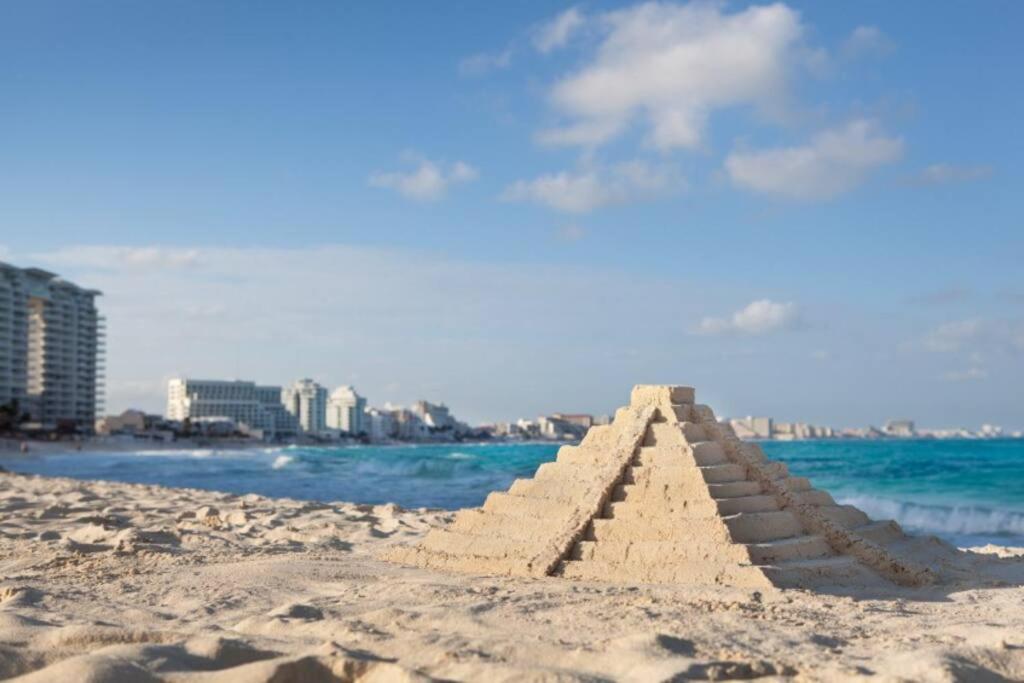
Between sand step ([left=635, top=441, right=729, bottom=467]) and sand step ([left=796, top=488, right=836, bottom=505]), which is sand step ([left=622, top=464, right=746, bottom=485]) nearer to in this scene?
sand step ([left=635, top=441, right=729, bottom=467])

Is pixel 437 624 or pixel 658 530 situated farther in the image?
pixel 658 530

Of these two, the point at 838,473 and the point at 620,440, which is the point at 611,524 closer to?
the point at 620,440

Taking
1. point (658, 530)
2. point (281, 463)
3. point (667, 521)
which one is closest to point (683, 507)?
point (667, 521)

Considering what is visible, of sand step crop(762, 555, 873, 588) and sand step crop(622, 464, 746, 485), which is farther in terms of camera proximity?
sand step crop(622, 464, 746, 485)

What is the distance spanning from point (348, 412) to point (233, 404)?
84.6ft

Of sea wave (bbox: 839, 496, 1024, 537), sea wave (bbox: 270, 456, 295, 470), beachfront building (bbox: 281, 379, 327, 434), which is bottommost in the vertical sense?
sea wave (bbox: 839, 496, 1024, 537)

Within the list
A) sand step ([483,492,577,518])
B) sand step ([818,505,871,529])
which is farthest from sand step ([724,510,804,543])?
sand step ([483,492,577,518])

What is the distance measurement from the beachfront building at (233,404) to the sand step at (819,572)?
134m

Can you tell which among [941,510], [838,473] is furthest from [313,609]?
Result: [838,473]

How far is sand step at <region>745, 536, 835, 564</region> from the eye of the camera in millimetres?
6941

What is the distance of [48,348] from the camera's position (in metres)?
94.6

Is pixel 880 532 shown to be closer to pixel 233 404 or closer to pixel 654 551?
pixel 654 551

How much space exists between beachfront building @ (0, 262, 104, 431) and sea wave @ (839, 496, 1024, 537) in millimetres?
80033

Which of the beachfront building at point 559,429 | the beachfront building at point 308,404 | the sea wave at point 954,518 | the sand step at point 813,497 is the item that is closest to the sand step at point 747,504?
the sand step at point 813,497
